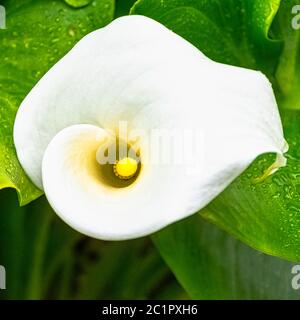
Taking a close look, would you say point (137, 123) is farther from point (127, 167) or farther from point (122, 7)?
point (122, 7)

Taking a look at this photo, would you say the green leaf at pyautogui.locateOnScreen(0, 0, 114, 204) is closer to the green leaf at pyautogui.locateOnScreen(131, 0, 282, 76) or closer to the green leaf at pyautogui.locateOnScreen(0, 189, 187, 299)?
the green leaf at pyautogui.locateOnScreen(131, 0, 282, 76)

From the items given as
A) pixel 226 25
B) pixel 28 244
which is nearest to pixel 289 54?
pixel 226 25

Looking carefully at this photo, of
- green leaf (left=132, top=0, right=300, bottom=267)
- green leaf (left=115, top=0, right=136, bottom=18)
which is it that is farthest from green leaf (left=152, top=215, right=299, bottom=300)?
green leaf (left=115, top=0, right=136, bottom=18)

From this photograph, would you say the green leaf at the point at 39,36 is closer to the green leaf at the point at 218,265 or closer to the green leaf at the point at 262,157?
the green leaf at the point at 262,157

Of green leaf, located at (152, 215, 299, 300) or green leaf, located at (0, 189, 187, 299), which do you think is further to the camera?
green leaf, located at (0, 189, 187, 299)
